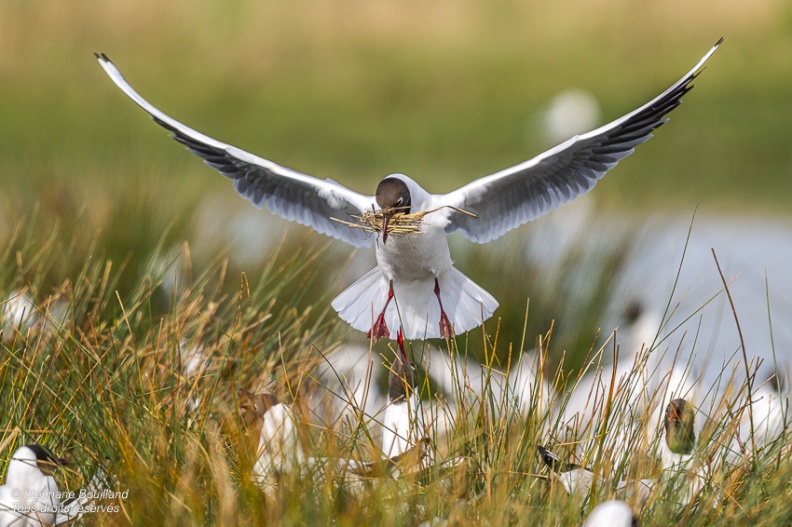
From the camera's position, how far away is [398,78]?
18.1 m

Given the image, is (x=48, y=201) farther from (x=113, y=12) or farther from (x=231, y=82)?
(x=113, y=12)

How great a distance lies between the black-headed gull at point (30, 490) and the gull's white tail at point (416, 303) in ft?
4.87

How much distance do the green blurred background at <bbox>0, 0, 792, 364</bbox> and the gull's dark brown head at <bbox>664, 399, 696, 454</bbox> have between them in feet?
28.9

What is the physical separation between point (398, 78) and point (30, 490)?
612 inches

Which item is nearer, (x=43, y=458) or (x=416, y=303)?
(x=43, y=458)

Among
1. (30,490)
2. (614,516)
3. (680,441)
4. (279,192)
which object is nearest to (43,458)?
(30,490)

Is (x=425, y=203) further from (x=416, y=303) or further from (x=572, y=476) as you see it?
(x=572, y=476)

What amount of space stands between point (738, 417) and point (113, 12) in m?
17.7

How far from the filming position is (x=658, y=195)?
25.3ft

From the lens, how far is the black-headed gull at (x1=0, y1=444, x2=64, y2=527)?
9.52 feet

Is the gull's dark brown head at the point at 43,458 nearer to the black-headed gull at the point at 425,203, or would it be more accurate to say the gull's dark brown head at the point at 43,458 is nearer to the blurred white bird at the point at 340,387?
the blurred white bird at the point at 340,387

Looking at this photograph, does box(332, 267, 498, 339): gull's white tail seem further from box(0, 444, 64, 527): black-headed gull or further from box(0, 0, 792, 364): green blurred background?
box(0, 0, 792, 364): green blurred background

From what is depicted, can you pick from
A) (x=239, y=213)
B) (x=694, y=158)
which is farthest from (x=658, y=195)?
(x=694, y=158)

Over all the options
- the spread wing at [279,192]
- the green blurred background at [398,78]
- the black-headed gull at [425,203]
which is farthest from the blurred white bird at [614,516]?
the green blurred background at [398,78]
